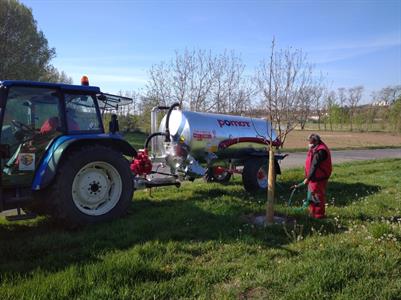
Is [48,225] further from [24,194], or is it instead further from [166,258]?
[166,258]

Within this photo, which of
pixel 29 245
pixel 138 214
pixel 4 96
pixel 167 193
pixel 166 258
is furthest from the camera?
pixel 167 193

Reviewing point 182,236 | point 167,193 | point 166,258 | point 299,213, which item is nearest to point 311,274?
point 166,258

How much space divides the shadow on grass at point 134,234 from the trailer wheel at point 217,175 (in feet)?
7.74

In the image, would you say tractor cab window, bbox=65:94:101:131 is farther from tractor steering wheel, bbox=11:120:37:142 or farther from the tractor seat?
tractor steering wheel, bbox=11:120:37:142

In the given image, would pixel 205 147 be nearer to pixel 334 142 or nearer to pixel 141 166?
pixel 141 166

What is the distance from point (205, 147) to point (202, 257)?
4421 millimetres

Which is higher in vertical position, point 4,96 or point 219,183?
point 4,96

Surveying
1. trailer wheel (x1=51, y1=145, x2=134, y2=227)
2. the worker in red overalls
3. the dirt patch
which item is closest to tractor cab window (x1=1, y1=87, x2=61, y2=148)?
trailer wheel (x1=51, y1=145, x2=134, y2=227)

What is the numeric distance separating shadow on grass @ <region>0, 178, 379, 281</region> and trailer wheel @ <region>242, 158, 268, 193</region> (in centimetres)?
198


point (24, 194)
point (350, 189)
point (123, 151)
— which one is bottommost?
point (350, 189)

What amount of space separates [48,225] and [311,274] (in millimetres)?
3881

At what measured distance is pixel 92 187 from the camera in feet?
20.3

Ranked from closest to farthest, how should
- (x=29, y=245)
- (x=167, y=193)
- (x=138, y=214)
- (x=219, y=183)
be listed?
(x=29, y=245) < (x=138, y=214) < (x=167, y=193) < (x=219, y=183)

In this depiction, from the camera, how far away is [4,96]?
541 centimetres
